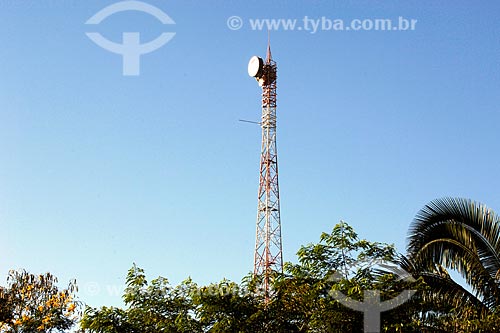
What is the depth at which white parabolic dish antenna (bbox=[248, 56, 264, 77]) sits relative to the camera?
1127 inches

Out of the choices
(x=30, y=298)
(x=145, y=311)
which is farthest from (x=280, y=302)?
(x=30, y=298)

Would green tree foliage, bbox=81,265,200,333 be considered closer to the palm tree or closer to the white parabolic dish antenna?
the palm tree

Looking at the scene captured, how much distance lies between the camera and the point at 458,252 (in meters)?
13.0

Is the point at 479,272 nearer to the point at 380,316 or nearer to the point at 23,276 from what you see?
the point at 380,316

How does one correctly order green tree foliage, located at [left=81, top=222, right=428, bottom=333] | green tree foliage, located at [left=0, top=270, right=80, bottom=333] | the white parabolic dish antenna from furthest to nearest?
the white parabolic dish antenna, green tree foliage, located at [left=0, top=270, right=80, bottom=333], green tree foliage, located at [left=81, top=222, right=428, bottom=333]

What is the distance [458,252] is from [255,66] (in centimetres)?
1718

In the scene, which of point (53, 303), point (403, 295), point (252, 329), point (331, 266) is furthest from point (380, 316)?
point (53, 303)

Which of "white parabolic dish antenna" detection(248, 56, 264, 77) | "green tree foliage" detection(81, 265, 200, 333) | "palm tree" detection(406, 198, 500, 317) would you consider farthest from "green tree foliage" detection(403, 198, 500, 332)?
"white parabolic dish antenna" detection(248, 56, 264, 77)

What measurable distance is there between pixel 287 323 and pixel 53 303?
21.1ft

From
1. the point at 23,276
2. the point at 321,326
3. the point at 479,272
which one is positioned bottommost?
the point at 321,326

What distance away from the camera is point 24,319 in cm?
1623

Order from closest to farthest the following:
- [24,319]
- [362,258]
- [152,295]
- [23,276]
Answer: [362,258]
[152,295]
[24,319]
[23,276]

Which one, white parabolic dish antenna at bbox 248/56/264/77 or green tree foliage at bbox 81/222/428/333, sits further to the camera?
white parabolic dish antenna at bbox 248/56/264/77

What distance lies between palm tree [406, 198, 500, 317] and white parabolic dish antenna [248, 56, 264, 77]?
53.6 ft
